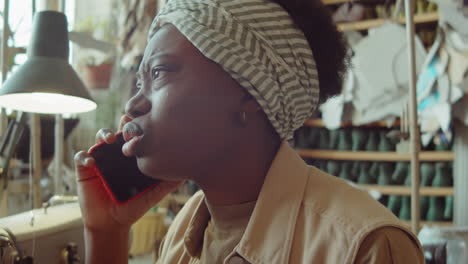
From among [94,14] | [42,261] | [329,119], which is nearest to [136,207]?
[42,261]

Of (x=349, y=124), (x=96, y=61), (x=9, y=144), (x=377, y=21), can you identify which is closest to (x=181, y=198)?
(x=96, y=61)

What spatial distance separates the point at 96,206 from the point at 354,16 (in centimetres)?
267

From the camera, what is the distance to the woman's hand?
969 millimetres

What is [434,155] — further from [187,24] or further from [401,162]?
[187,24]

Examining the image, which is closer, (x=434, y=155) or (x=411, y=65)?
(x=411, y=65)

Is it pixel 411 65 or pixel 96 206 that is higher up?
pixel 411 65

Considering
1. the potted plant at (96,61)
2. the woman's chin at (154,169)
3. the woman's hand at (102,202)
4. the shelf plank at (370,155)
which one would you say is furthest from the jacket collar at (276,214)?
the potted plant at (96,61)

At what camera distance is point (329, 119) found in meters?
3.23

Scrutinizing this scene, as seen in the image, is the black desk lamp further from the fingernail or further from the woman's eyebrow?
the woman's eyebrow

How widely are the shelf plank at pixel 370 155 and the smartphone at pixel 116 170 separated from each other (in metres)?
2.38

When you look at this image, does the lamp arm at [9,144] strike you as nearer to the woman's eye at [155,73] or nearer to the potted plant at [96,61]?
the woman's eye at [155,73]

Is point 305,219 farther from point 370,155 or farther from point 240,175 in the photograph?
point 370,155

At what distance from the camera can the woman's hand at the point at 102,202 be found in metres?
0.97

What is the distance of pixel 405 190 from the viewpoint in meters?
3.03
